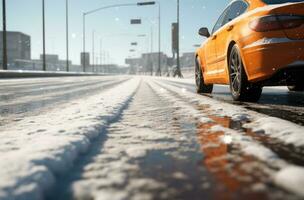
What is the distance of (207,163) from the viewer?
6.51ft

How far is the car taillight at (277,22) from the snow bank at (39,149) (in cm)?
224

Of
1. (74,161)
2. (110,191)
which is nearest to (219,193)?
(110,191)

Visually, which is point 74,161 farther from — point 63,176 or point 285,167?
point 285,167

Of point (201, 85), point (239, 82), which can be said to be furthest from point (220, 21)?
point (239, 82)

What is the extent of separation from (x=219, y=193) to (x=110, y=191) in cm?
42

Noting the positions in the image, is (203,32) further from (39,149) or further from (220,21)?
(39,149)

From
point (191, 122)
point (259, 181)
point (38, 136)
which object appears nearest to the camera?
point (259, 181)

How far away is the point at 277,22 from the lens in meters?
4.52

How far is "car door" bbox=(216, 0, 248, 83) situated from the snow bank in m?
2.89

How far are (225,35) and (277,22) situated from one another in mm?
1542

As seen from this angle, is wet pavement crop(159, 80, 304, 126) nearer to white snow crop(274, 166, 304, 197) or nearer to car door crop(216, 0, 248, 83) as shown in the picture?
car door crop(216, 0, 248, 83)

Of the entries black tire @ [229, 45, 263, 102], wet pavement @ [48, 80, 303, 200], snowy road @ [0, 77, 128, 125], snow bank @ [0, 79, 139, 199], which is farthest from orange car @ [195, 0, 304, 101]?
snowy road @ [0, 77, 128, 125]

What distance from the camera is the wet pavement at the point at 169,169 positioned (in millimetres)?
1485

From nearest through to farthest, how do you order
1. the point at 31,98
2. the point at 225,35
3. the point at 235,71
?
the point at 235,71, the point at 225,35, the point at 31,98
